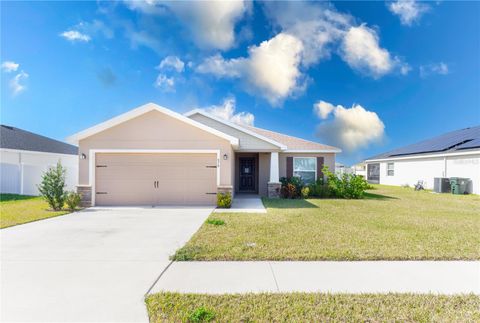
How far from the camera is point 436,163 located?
18828 millimetres

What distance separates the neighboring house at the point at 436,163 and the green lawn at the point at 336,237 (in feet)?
35.1

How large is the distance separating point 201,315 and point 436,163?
75.7ft

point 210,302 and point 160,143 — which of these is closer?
point 210,302

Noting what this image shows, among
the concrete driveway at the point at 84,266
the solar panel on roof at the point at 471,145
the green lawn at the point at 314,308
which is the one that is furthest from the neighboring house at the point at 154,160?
the solar panel on roof at the point at 471,145

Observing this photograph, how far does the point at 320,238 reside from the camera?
213 inches

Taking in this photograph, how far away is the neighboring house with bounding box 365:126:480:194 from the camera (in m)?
15.8

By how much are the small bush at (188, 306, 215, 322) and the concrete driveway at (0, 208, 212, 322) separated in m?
0.51

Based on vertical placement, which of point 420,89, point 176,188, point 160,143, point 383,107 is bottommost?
point 176,188

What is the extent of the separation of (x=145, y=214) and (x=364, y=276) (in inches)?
286

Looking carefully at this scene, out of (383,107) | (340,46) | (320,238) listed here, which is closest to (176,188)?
(320,238)

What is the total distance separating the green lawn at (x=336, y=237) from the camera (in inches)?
172

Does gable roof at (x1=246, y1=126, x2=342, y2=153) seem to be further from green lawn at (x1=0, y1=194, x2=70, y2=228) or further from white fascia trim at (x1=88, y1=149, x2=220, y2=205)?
green lawn at (x1=0, y1=194, x2=70, y2=228)

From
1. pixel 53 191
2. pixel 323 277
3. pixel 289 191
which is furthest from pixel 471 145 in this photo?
pixel 53 191

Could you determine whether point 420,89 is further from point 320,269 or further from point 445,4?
point 320,269
